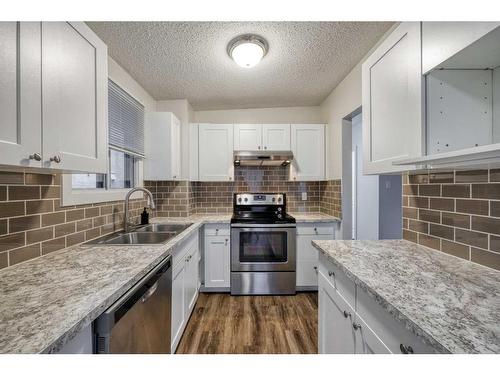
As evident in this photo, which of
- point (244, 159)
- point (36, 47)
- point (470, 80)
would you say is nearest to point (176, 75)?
point (244, 159)

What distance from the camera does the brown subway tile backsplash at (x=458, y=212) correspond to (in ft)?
3.22

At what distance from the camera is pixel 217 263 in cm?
257

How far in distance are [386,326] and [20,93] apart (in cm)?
146

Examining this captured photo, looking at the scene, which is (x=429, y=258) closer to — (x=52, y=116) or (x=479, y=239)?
(x=479, y=239)

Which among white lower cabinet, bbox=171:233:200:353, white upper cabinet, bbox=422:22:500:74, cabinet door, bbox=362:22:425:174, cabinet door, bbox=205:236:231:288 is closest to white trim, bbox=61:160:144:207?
white lower cabinet, bbox=171:233:200:353

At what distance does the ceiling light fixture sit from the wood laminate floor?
2264mm

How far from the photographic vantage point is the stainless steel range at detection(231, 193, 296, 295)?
99.6 inches

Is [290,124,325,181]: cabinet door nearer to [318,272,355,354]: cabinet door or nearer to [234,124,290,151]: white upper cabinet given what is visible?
→ [234,124,290,151]: white upper cabinet

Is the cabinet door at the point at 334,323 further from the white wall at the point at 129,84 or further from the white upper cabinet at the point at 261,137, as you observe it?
the white wall at the point at 129,84

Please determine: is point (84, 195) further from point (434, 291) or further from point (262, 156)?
point (434, 291)

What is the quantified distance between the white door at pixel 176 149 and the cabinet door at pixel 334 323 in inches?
75.9

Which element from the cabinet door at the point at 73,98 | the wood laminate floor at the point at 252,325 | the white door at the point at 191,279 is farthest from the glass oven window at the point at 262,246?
the cabinet door at the point at 73,98

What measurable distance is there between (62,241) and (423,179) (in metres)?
2.23

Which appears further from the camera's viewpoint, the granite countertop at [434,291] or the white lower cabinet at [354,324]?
the white lower cabinet at [354,324]
